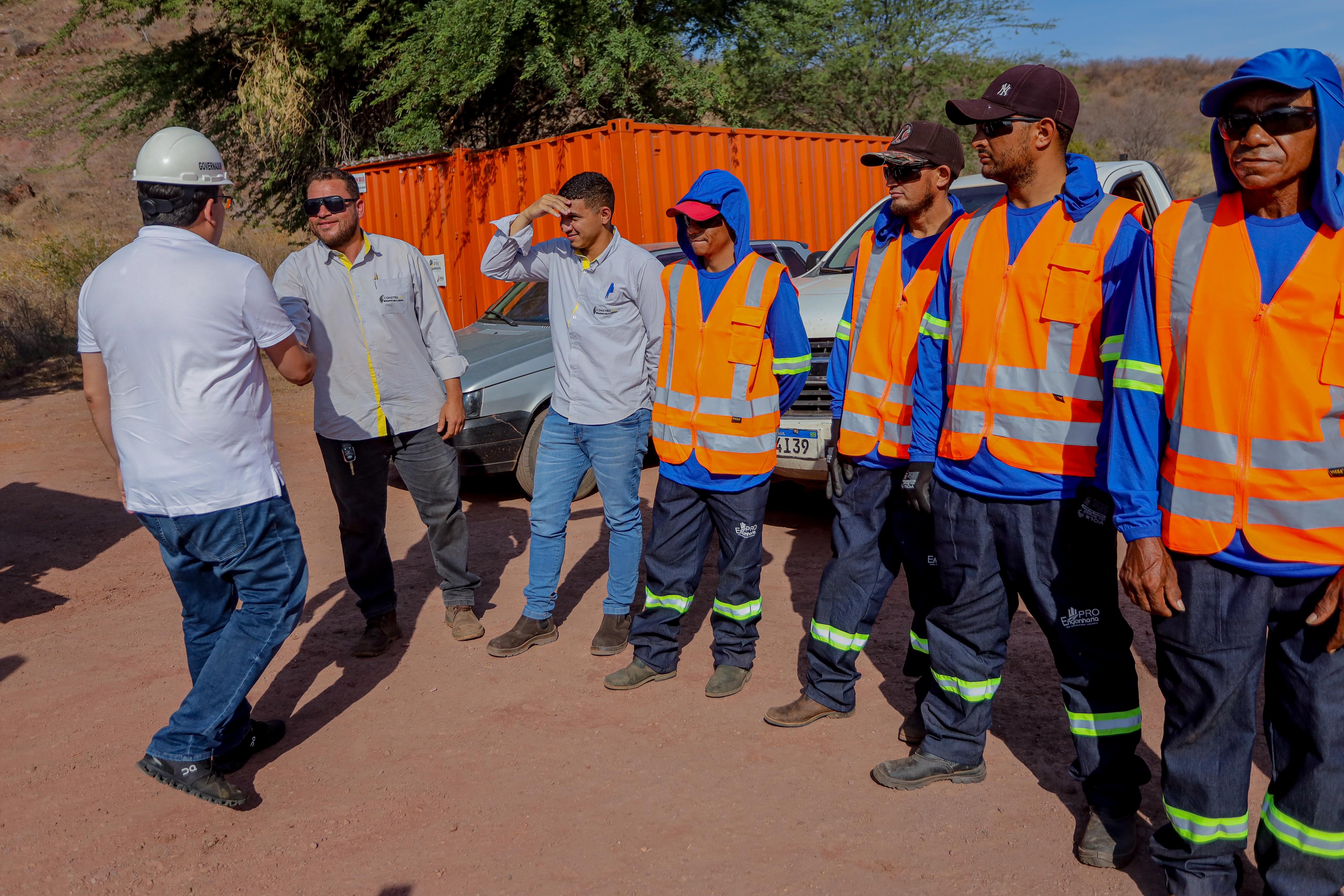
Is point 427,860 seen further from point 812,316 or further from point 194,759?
point 812,316

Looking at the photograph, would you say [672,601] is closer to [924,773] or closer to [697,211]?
[924,773]

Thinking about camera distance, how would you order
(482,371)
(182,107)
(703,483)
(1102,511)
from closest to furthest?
(1102,511)
(703,483)
(482,371)
(182,107)

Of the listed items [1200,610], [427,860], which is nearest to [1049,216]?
[1200,610]

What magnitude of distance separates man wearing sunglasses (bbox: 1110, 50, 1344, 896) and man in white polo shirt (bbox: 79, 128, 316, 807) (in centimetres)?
234

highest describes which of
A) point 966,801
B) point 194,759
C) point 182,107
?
point 182,107

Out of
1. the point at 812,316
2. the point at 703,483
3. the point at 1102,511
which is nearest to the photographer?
the point at 1102,511

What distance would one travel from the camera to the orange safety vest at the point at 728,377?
12.6ft

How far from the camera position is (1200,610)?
2.36m

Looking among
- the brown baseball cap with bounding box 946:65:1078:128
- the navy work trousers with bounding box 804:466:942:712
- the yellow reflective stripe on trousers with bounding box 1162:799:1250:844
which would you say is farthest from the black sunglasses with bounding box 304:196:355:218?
the yellow reflective stripe on trousers with bounding box 1162:799:1250:844

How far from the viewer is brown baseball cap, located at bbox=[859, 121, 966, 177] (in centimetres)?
350

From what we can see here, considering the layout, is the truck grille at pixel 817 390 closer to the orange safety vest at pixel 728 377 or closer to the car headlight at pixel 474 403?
the orange safety vest at pixel 728 377

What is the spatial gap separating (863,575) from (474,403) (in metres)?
3.85

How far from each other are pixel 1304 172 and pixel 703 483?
2.27 meters

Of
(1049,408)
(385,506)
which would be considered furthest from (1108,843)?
(385,506)
